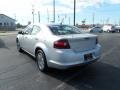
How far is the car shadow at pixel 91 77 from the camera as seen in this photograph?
17.1ft

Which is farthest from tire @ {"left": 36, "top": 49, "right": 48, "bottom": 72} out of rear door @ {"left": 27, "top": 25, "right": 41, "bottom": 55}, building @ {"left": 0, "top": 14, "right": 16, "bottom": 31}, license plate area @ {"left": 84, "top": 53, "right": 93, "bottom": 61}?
building @ {"left": 0, "top": 14, "right": 16, "bottom": 31}

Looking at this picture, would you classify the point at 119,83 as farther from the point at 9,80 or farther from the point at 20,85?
the point at 9,80

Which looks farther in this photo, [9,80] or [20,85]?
[9,80]

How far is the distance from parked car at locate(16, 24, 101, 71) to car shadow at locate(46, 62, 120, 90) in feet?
1.44

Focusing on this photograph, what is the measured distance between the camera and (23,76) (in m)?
6.13

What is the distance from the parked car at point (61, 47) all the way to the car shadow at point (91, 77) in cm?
44

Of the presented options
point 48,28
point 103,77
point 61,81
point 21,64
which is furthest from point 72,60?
point 21,64

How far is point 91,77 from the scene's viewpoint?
5.95 meters

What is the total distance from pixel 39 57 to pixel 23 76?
0.93 metres

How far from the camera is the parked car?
5.70 meters

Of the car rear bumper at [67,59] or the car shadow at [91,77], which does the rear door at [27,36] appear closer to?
the car shadow at [91,77]

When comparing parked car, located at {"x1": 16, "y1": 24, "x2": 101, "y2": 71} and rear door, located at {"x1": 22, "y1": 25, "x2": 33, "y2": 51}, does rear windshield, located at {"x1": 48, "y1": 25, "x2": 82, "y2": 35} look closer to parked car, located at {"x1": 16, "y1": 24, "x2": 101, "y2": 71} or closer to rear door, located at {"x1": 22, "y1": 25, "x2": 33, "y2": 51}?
parked car, located at {"x1": 16, "y1": 24, "x2": 101, "y2": 71}

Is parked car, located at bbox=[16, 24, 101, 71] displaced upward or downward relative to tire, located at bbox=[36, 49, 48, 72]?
upward

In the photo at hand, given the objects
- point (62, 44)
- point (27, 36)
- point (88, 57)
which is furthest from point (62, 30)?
point (27, 36)
